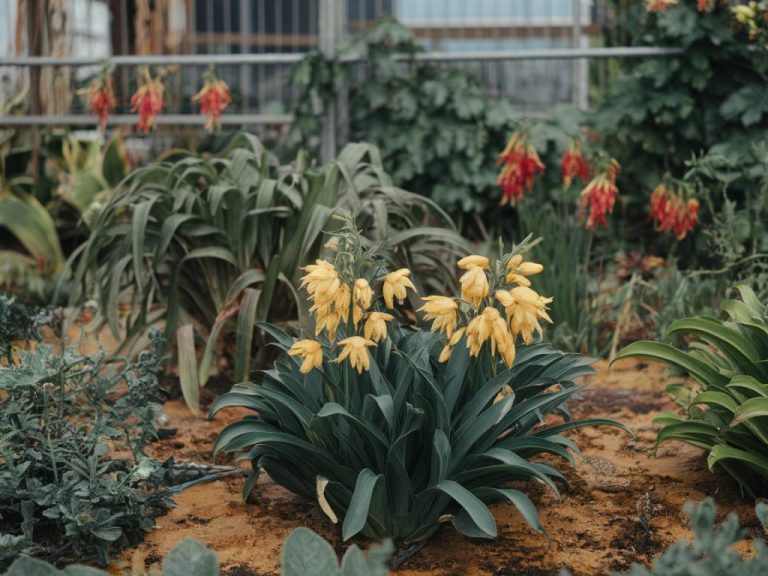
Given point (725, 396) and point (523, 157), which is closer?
point (725, 396)

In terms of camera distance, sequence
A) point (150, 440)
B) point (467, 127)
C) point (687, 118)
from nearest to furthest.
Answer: point (150, 440)
point (687, 118)
point (467, 127)

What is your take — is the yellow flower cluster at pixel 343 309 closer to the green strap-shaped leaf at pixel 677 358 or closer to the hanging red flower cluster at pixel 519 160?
the green strap-shaped leaf at pixel 677 358

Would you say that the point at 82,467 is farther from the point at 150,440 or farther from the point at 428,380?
the point at 428,380

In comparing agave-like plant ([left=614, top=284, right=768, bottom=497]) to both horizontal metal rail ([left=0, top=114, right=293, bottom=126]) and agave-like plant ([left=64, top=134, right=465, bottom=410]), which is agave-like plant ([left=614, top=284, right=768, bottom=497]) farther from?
horizontal metal rail ([left=0, top=114, right=293, bottom=126])

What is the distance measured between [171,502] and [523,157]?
260 centimetres

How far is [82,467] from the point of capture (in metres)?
2.63

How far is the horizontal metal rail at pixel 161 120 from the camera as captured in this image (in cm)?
641

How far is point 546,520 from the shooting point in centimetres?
274

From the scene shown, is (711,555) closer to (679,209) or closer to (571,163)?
(679,209)

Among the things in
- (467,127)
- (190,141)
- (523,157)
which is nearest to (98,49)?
(190,141)

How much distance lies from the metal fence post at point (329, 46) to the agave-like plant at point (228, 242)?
5.78 ft

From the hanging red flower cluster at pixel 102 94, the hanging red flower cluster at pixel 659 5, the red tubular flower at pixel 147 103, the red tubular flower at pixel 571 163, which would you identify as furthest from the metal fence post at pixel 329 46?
the hanging red flower cluster at pixel 659 5

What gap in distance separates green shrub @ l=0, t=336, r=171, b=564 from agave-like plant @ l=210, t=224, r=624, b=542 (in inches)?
A: 11.6

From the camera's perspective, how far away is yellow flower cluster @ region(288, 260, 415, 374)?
2371 mm
